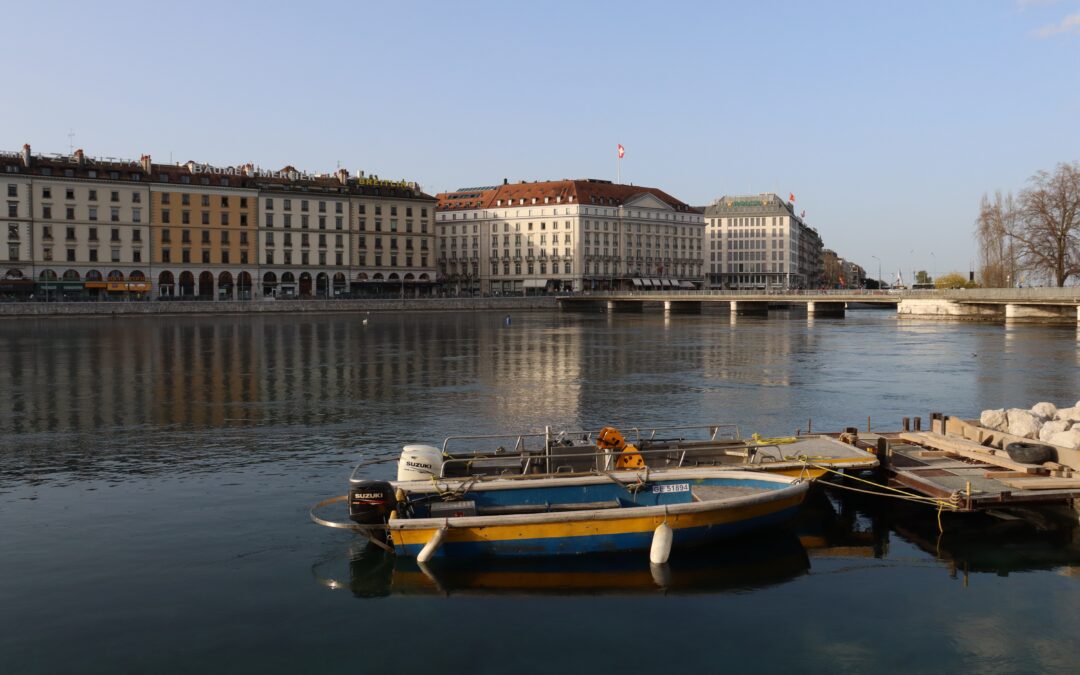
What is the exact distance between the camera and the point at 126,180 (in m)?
130

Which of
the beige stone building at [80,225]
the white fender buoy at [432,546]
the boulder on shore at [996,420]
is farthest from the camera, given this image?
the beige stone building at [80,225]

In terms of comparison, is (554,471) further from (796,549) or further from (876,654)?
(876,654)

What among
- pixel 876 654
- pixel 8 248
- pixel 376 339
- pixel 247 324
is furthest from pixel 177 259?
pixel 876 654

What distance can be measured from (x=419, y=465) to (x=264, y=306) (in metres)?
116

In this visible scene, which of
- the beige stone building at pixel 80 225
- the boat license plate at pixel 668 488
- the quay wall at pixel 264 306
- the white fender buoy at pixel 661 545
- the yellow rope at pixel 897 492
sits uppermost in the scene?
the beige stone building at pixel 80 225

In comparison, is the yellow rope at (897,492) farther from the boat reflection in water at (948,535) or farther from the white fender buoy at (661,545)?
the white fender buoy at (661,545)

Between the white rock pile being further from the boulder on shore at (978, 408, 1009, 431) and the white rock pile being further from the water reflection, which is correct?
the water reflection

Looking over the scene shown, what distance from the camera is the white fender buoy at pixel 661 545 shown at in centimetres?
1795

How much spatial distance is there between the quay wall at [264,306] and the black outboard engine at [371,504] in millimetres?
108292

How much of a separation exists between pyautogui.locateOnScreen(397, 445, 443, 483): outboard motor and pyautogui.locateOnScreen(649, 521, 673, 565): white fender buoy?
5.07 m

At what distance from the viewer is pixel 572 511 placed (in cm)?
1897

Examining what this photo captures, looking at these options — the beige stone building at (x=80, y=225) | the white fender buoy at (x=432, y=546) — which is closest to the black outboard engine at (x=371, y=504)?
the white fender buoy at (x=432, y=546)

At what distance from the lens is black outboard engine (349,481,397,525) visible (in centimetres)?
1855

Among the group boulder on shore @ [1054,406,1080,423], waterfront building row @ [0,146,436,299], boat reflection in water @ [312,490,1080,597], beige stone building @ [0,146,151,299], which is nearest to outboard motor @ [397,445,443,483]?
boat reflection in water @ [312,490,1080,597]
